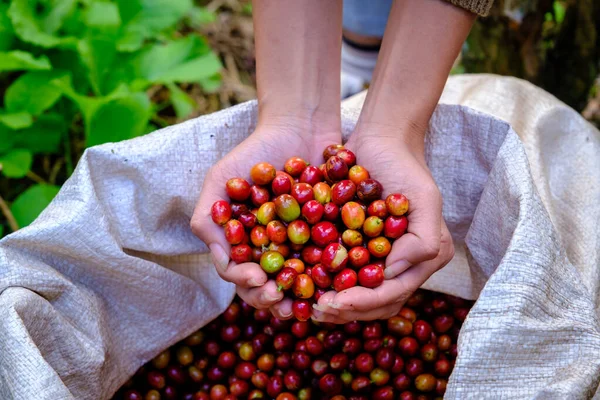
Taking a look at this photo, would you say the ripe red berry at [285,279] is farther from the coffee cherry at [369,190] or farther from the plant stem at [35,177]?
the plant stem at [35,177]

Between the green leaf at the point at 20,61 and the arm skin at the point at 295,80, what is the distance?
A: 1.18 metres

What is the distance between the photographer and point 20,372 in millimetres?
1442

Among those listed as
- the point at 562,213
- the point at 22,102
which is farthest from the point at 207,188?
the point at 22,102

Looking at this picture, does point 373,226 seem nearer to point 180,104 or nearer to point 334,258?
point 334,258

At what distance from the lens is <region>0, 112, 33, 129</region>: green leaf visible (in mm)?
2664

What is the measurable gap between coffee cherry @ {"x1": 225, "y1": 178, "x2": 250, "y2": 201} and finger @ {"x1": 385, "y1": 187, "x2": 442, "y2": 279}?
451mm

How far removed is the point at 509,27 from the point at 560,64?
0.41 m

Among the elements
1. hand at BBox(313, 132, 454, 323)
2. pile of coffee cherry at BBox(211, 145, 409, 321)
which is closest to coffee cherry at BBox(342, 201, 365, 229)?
pile of coffee cherry at BBox(211, 145, 409, 321)

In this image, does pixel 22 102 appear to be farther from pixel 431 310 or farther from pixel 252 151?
pixel 431 310

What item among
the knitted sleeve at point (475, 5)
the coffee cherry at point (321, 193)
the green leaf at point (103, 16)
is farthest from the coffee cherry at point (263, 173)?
the green leaf at point (103, 16)

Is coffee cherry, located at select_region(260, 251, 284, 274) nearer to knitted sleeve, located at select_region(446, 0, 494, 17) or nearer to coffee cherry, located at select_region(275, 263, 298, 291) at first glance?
coffee cherry, located at select_region(275, 263, 298, 291)

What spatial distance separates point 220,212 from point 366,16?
1962mm

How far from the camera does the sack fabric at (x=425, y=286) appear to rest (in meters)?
1.44

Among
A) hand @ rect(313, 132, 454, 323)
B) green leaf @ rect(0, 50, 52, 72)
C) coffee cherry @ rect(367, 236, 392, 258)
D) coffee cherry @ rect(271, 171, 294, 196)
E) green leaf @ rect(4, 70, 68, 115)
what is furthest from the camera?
green leaf @ rect(4, 70, 68, 115)
